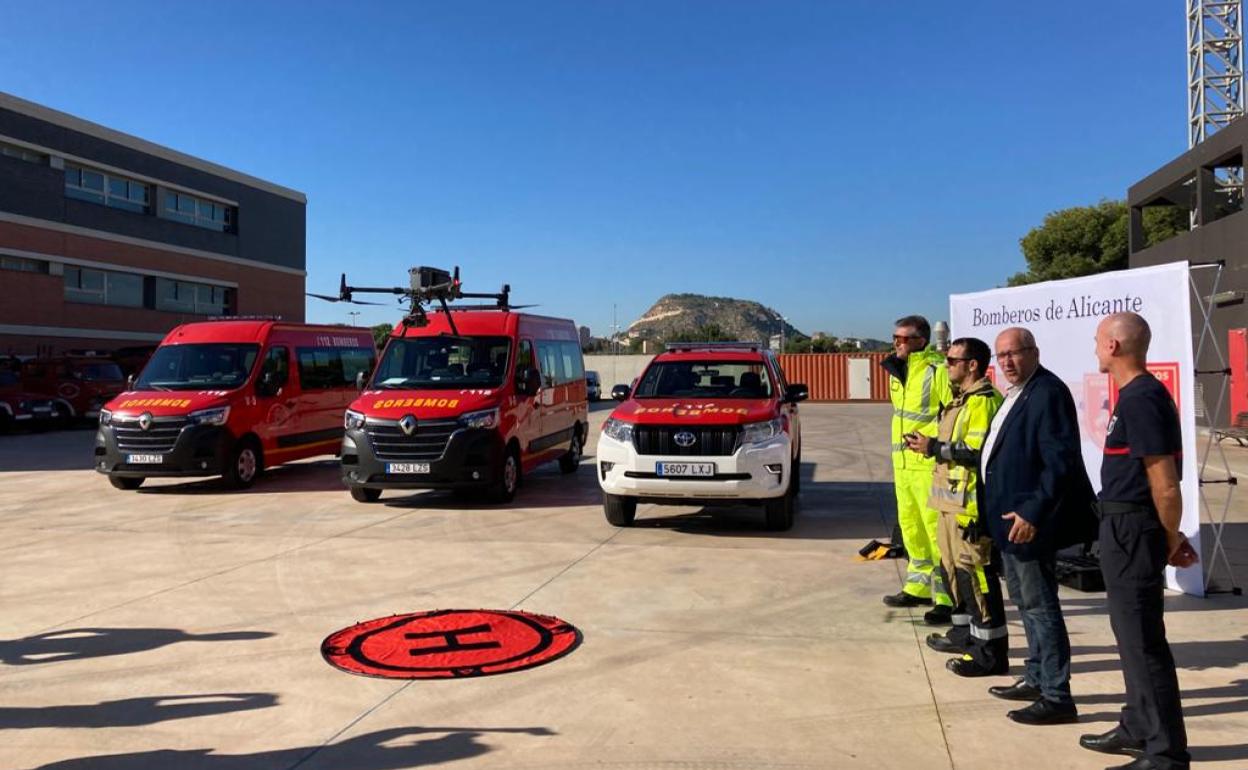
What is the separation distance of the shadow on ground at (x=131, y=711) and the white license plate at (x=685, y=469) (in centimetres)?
455

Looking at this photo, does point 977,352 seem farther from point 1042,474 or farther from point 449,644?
point 449,644

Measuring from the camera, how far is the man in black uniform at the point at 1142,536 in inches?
130

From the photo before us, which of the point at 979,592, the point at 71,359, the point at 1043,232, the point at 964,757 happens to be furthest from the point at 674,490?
the point at 1043,232

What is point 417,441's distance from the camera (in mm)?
9953

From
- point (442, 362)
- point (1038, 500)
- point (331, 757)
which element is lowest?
point (331, 757)

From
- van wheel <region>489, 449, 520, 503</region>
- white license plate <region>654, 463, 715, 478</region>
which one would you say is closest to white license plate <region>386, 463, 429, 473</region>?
van wheel <region>489, 449, 520, 503</region>

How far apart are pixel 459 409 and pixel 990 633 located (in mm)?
6791

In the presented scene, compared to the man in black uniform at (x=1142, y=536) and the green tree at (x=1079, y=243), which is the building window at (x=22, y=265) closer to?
the man in black uniform at (x=1142, y=536)

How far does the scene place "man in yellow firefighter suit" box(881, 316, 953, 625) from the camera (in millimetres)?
5496

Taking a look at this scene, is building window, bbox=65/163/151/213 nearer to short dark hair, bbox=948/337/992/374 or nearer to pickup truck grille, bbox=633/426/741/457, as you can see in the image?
pickup truck grille, bbox=633/426/741/457

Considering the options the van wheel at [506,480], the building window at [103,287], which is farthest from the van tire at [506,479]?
the building window at [103,287]

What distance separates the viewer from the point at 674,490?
8.26 m

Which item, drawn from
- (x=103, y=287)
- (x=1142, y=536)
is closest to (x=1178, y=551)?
(x=1142, y=536)

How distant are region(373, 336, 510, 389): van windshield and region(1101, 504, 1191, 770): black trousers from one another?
26.4 feet
